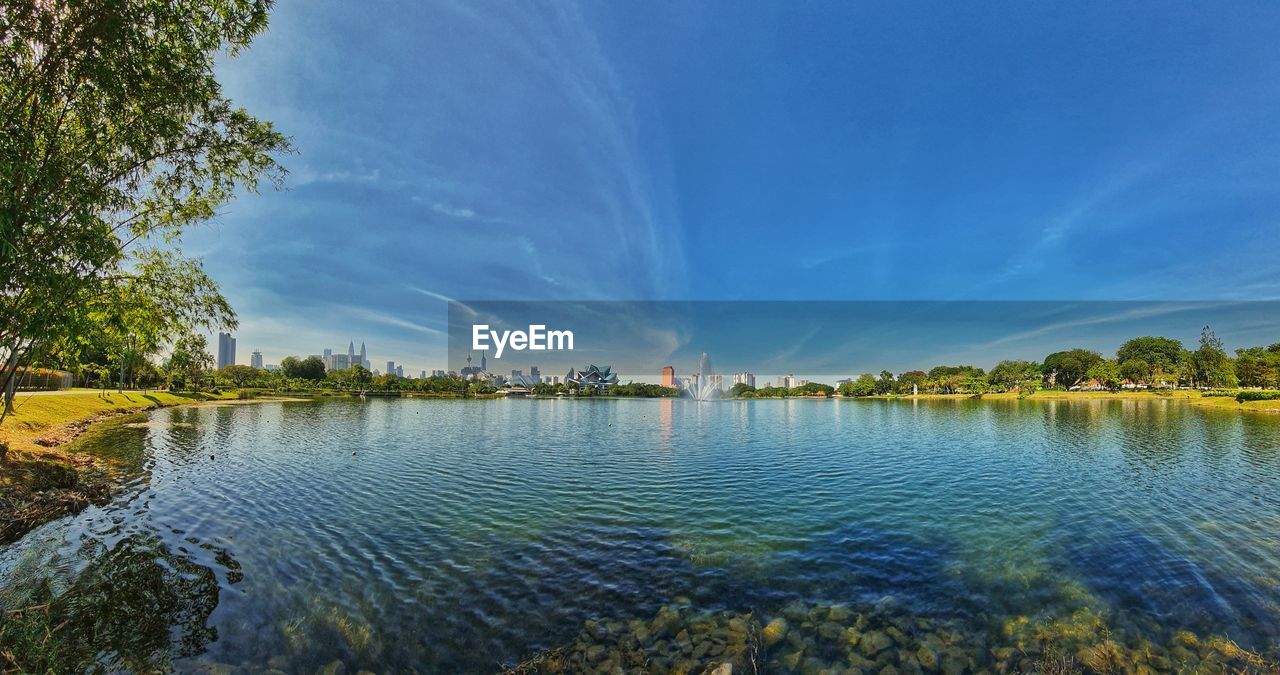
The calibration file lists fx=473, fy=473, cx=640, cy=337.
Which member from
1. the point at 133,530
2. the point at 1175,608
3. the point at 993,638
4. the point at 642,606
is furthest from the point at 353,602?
the point at 1175,608

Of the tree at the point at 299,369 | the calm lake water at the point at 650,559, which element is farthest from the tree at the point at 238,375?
the calm lake water at the point at 650,559

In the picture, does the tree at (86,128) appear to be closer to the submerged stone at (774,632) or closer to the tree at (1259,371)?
the submerged stone at (774,632)

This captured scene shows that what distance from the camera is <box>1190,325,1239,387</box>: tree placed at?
126656mm

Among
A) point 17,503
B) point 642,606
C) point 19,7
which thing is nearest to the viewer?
point 19,7

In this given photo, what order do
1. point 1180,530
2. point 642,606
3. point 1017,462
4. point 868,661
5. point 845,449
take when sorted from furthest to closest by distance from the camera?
point 845,449, point 1017,462, point 1180,530, point 642,606, point 868,661

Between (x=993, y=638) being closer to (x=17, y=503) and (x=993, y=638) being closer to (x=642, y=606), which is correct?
(x=642, y=606)

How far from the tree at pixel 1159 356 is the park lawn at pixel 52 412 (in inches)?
9228

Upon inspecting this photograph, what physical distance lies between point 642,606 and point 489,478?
19016 mm

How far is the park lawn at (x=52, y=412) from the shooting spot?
2908 centimetres

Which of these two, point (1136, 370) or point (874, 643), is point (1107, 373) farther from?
point (874, 643)

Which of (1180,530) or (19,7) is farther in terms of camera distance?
(1180,530)

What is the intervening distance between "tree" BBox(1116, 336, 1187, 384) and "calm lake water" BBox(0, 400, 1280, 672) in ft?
560

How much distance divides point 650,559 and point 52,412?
226 ft

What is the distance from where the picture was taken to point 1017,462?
35375 millimetres
